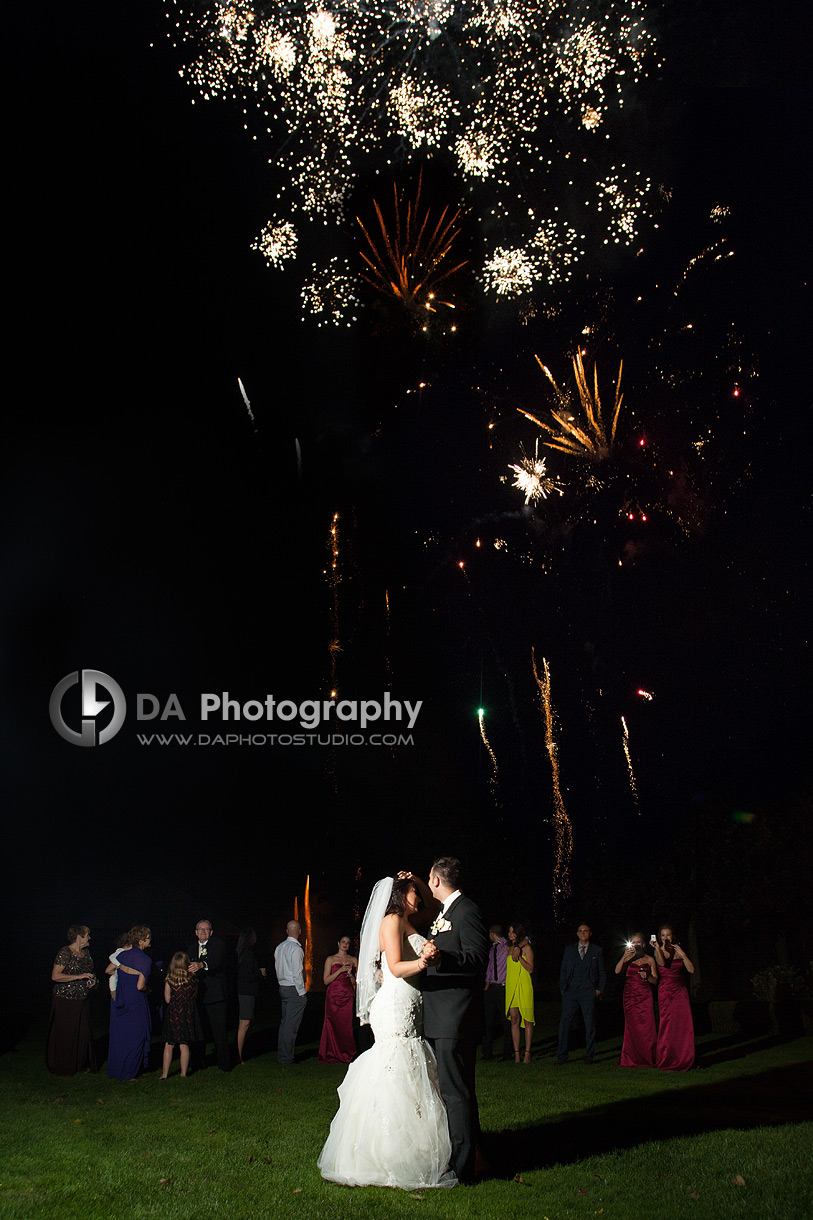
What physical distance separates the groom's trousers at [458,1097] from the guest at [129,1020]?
19.2ft

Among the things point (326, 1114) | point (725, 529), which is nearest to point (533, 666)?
point (725, 529)

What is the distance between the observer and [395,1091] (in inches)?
236

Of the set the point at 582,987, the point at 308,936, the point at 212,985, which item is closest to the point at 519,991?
the point at 582,987

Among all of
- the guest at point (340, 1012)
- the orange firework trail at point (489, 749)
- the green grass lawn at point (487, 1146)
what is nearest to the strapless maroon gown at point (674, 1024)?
the green grass lawn at point (487, 1146)

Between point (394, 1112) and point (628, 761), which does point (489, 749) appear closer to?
point (628, 761)

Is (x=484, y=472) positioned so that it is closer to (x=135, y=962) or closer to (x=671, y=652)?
(x=671, y=652)

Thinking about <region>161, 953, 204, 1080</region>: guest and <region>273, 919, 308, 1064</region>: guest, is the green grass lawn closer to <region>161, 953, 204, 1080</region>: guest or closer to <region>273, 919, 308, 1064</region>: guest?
<region>161, 953, 204, 1080</region>: guest

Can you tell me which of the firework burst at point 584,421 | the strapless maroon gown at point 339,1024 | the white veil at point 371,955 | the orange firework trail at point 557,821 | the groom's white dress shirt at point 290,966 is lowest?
the strapless maroon gown at point 339,1024

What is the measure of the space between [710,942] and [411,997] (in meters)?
20.0

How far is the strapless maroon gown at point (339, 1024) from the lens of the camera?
39.5ft

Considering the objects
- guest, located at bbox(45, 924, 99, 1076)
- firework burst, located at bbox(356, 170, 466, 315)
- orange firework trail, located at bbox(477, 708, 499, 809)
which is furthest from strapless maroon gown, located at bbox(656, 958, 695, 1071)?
orange firework trail, located at bbox(477, 708, 499, 809)

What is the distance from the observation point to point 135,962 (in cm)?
1087

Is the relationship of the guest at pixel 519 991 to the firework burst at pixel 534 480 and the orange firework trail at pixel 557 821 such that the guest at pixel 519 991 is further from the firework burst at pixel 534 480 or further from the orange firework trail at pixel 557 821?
the orange firework trail at pixel 557 821

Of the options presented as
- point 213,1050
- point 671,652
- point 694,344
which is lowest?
point 213,1050
